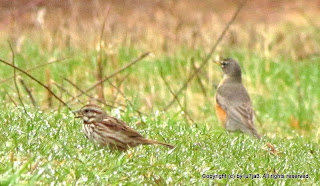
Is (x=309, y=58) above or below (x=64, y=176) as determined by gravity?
above

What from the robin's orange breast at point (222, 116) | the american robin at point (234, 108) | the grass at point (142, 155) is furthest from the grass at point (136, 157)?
the robin's orange breast at point (222, 116)

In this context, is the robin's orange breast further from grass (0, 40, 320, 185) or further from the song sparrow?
the song sparrow

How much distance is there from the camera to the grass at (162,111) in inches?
314

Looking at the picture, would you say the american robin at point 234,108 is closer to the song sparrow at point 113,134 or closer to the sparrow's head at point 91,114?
the sparrow's head at point 91,114

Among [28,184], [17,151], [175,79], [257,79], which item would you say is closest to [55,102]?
[175,79]

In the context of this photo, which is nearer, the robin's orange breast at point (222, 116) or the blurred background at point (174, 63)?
the robin's orange breast at point (222, 116)

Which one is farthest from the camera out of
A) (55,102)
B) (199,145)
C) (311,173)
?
(55,102)

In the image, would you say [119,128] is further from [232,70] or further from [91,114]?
[232,70]

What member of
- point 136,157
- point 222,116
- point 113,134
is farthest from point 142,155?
point 222,116

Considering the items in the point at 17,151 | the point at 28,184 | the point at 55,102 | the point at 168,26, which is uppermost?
the point at 168,26

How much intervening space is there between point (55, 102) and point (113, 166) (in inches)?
283

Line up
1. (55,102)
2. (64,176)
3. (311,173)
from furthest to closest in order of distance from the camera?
(55,102), (311,173), (64,176)

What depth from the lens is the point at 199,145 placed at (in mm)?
9750

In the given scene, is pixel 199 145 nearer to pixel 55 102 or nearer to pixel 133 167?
pixel 133 167
